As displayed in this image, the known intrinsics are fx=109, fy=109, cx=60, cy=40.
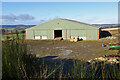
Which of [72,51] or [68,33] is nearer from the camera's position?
[72,51]

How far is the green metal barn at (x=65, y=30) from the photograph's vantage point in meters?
25.7

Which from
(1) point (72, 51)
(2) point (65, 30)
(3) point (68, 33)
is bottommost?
(1) point (72, 51)

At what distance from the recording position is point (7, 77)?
4086mm

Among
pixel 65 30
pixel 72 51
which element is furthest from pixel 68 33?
pixel 72 51

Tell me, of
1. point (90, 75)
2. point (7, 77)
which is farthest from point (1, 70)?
point (90, 75)

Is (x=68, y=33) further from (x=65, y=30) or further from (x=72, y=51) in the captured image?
(x=72, y=51)

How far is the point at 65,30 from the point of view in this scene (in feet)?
90.5

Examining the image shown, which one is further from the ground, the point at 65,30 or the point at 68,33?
the point at 65,30

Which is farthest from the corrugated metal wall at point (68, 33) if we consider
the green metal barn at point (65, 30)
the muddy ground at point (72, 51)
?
the muddy ground at point (72, 51)

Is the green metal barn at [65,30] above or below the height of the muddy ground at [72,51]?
above

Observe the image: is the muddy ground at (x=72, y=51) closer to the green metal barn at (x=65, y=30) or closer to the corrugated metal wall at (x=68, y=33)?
the corrugated metal wall at (x=68, y=33)

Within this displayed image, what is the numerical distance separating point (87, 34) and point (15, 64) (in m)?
23.5

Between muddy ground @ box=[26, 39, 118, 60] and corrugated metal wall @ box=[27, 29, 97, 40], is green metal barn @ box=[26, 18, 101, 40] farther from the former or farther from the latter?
muddy ground @ box=[26, 39, 118, 60]

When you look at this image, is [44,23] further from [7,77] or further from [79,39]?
[7,77]
